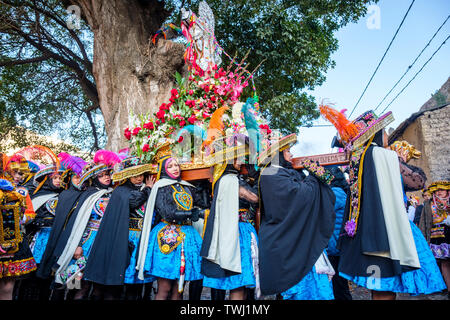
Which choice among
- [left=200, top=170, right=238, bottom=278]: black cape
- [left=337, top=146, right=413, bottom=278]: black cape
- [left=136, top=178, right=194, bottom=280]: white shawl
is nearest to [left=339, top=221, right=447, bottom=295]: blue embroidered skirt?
[left=337, top=146, right=413, bottom=278]: black cape

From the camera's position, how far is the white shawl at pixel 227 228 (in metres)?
3.28

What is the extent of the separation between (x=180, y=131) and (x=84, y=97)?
37.2ft

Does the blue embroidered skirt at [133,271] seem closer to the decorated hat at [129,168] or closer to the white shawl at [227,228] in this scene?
the decorated hat at [129,168]

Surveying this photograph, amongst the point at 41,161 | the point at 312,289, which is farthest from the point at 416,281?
the point at 41,161

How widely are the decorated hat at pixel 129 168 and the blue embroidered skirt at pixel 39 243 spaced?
165cm

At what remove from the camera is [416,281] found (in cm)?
290

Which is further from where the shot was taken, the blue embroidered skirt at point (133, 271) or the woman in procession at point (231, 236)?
the blue embroidered skirt at point (133, 271)

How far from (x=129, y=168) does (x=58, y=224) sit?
141cm

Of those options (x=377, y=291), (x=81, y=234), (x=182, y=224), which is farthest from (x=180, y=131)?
(x=377, y=291)

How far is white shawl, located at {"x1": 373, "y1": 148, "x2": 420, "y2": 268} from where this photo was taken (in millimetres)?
2787

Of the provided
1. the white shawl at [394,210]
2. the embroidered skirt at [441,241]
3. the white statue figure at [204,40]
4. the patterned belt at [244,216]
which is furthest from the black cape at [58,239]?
the embroidered skirt at [441,241]

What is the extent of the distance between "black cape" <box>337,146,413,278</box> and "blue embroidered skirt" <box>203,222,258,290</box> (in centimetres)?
91

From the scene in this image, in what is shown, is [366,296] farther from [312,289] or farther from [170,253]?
[170,253]

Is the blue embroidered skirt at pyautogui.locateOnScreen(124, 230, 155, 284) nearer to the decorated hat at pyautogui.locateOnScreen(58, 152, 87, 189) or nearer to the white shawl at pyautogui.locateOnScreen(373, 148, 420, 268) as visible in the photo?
the decorated hat at pyautogui.locateOnScreen(58, 152, 87, 189)
